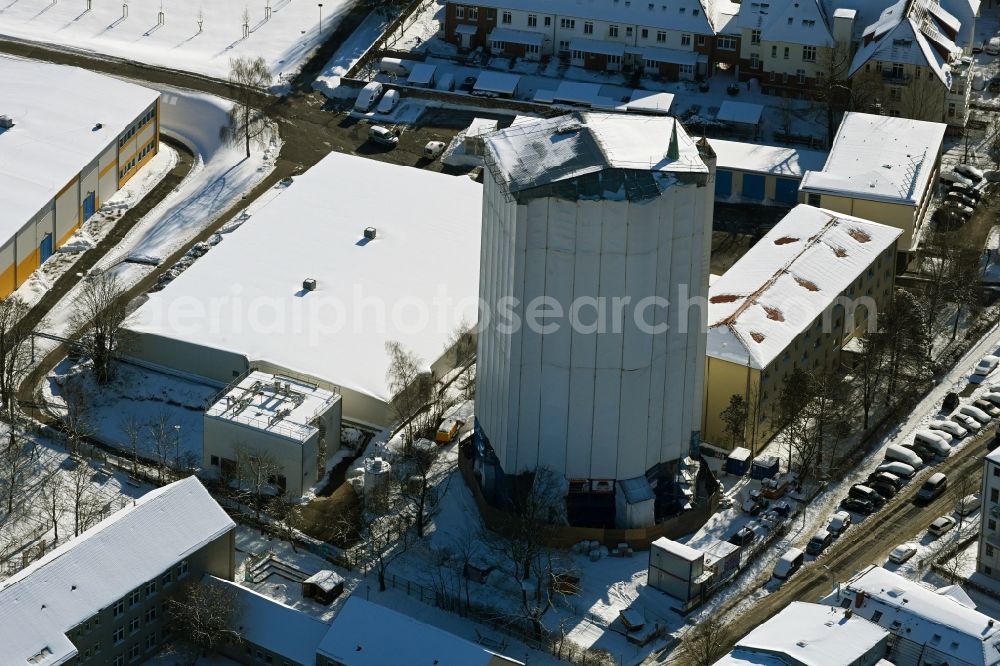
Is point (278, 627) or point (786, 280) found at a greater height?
point (786, 280)

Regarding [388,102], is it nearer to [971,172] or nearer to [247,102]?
[247,102]

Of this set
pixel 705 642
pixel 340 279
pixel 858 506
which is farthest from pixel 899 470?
pixel 340 279

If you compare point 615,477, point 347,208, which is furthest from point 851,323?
point 347,208

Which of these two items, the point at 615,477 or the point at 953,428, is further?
the point at 953,428

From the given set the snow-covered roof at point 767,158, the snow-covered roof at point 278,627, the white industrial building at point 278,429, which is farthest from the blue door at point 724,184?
the snow-covered roof at point 278,627

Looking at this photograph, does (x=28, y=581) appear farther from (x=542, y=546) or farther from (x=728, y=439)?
(x=728, y=439)

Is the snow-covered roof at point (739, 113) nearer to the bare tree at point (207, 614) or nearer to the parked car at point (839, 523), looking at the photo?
the parked car at point (839, 523)

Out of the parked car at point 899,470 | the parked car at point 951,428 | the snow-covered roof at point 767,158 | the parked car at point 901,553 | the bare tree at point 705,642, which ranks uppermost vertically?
the snow-covered roof at point 767,158
